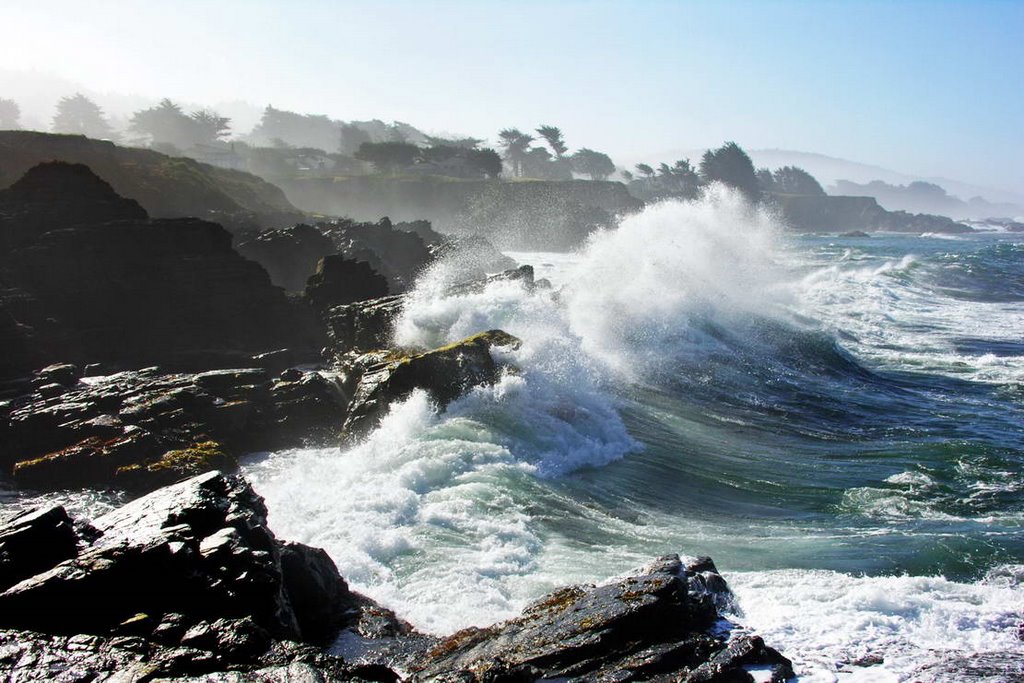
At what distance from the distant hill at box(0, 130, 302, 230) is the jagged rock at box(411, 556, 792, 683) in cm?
Result: 3486

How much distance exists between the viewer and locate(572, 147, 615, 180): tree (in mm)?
119562

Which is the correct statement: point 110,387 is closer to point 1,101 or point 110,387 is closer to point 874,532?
point 874,532

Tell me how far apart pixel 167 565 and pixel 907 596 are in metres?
7.96

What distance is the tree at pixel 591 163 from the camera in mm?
119562

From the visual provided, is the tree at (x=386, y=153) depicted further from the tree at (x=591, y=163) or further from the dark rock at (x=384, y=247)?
the dark rock at (x=384, y=247)

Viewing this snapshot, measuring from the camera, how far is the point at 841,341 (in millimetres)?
25719

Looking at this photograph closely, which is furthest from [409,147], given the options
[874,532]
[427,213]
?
[874,532]

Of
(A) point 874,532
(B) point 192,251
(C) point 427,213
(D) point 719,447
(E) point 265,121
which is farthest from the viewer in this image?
(E) point 265,121

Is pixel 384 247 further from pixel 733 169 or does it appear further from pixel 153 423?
pixel 733 169

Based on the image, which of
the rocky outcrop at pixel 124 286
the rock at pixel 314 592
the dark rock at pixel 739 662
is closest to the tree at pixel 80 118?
the rocky outcrop at pixel 124 286

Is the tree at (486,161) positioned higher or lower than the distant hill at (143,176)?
higher

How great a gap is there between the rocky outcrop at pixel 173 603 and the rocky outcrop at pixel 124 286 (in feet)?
48.6

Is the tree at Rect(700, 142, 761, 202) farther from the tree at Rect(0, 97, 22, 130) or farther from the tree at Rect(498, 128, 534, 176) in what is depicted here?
the tree at Rect(0, 97, 22, 130)

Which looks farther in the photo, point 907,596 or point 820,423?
point 820,423
